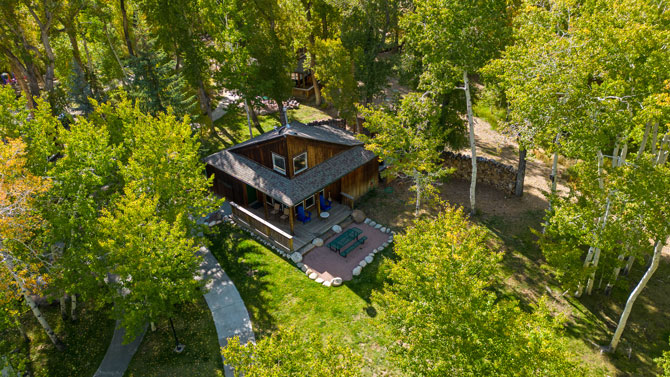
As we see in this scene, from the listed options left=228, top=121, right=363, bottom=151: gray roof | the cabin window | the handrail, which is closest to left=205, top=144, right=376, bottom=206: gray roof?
left=228, top=121, right=363, bottom=151: gray roof

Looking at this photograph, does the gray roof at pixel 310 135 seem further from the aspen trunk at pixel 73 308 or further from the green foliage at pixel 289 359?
the green foliage at pixel 289 359

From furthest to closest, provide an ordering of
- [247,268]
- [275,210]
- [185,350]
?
[275,210] → [247,268] → [185,350]

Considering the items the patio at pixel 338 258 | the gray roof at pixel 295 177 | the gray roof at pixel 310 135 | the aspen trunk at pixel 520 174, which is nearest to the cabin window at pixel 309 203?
the gray roof at pixel 295 177

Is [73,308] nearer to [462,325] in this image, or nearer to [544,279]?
[462,325]

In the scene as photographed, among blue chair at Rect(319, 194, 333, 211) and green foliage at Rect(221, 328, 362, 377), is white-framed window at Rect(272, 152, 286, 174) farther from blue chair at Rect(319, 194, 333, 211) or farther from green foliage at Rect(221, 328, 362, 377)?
green foliage at Rect(221, 328, 362, 377)

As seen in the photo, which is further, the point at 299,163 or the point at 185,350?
the point at 299,163

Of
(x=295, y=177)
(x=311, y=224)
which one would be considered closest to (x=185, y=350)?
(x=311, y=224)
